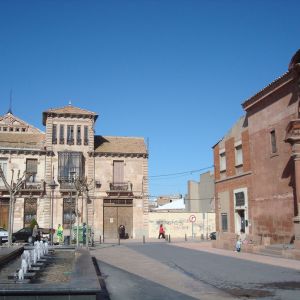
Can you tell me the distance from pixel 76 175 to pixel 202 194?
2520cm

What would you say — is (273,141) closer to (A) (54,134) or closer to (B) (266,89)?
(B) (266,89)

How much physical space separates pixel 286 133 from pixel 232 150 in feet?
27.6

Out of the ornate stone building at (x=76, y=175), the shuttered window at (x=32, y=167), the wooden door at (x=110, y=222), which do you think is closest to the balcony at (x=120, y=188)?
the ornate stone building at (x=76, y=175)

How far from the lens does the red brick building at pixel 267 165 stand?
79.5 feet

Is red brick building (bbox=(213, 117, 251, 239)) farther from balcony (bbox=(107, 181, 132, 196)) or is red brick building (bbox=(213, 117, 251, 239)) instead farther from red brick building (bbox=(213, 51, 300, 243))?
balcony (bbox=(107, 181, 132, 196))

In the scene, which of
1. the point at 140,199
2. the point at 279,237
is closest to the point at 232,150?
the point at 279,237

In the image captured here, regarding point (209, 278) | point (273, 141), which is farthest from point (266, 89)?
point (209, 278)

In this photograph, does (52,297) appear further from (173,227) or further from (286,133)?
(173,227)

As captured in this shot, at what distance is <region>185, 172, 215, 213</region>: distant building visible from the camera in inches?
2500

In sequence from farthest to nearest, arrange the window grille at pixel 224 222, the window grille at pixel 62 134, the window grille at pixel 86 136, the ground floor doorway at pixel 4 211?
the window grille at pixel 86 136, the window grille at pixel 62 134, the ground floor doorway at pixel 4 211, the window grille at pixel 224 222

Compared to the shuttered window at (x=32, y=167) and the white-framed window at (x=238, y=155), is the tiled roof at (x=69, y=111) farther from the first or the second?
the white-framed window at (x=238, y=155)

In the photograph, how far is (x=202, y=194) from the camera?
66.8 m

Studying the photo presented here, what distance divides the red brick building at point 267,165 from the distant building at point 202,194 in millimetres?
29206

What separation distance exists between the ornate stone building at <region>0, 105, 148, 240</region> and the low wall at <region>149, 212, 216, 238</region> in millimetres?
1358
